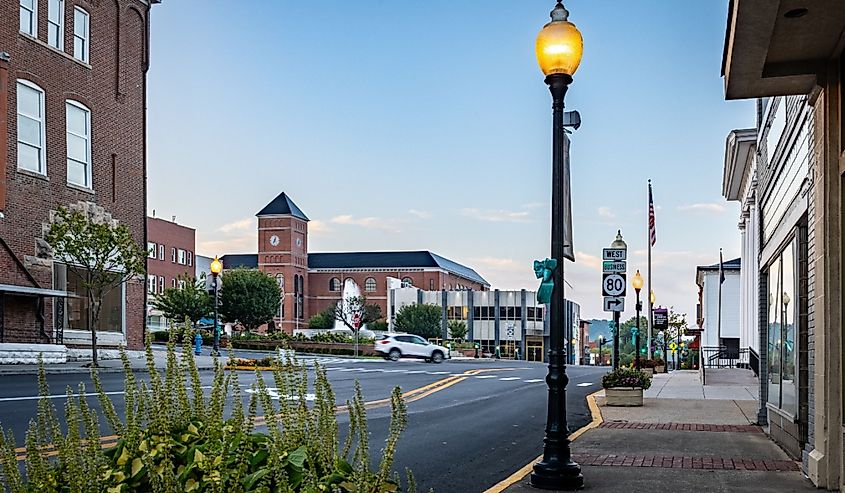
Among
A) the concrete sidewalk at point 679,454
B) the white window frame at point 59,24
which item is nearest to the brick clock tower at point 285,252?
the white window frame at point 59,24

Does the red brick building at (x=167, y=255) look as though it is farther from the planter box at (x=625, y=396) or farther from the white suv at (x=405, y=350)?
the planter box at (x=625, y=396)

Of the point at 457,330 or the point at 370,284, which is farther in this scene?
the point at 370,284

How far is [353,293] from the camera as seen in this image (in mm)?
121438

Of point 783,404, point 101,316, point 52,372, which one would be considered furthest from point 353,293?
point 783,404

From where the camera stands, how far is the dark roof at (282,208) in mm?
119188

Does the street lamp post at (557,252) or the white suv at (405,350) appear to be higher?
the street lamp post at (557,252)

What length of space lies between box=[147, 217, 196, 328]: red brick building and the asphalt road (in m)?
62.4

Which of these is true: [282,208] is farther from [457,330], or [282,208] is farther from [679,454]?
[679,454]

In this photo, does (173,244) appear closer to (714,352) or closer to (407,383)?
(714,352)

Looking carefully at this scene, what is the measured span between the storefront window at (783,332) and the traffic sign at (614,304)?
18.7 ft

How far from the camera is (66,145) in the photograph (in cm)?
3056

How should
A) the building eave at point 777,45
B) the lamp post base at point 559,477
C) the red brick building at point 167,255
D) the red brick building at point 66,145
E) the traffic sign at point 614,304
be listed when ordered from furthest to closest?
the red brick building at point 167,255 → the red brick building at point 66,145 → the traffic sign at point 614,304 → the lamp post base at point 559,477 → the building eave at point 777,45

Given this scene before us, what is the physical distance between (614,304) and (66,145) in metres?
19.4

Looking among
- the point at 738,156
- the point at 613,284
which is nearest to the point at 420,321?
the point at 738,156
